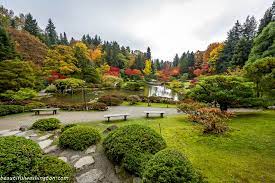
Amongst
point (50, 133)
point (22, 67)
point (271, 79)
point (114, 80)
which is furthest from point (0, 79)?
point (114, 80)

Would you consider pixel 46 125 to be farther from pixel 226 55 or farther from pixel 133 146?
pixel 226 55

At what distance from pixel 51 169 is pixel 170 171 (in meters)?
2.38

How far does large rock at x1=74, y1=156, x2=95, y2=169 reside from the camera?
446 centimetres

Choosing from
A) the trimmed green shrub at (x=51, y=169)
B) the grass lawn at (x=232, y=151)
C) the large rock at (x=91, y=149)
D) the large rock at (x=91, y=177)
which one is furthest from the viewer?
the large rock at (x=91, y=149)

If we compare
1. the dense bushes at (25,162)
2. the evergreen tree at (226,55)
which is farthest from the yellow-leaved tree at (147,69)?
the dense bushes at (25,162)

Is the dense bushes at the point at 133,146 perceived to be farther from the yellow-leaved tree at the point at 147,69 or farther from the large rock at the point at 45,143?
the yellow-leaved tree at the point at 147,69

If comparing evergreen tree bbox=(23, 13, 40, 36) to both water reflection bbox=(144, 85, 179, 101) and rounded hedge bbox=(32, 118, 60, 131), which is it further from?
rounded hedge bbox=(32, 118, 60, 131)

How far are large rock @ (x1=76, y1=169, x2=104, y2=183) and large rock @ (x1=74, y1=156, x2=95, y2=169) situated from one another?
0.31 m

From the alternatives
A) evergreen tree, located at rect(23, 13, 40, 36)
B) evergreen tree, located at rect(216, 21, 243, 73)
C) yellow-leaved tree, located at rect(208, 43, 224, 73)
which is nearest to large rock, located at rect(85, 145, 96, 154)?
evergreen tree, located at rect(216, 21, 243, 73)

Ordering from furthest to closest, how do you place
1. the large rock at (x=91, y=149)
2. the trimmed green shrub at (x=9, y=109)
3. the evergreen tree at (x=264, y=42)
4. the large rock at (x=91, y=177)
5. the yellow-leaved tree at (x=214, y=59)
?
the yellow-leaved tree at (x=214, y=59) < the evergreen tree at (x=264, y=42) < the trimmed green shrub at (x=9, y=109) < the large rock at (x=91, y=149) < the large rock at (x=91, y=177)

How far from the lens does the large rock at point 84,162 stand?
14.6 feet

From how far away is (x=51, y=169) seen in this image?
358 centimetres

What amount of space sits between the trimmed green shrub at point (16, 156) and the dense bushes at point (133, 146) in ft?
5.65

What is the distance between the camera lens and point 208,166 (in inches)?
173
